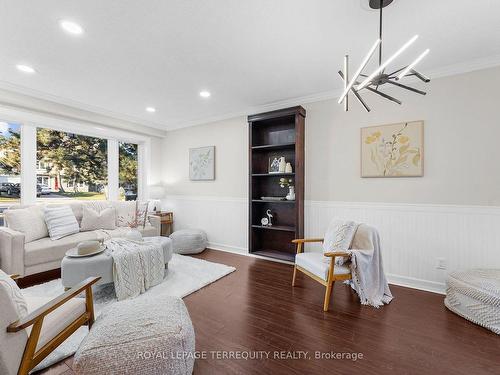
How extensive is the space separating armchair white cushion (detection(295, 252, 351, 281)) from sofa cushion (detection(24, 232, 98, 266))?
301cm

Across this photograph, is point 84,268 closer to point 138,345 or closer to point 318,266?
point 138,345

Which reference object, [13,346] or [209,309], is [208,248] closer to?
[209,309]

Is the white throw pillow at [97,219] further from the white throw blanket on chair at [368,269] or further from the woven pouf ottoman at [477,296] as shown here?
the woven pouf ottoman at [477,296]

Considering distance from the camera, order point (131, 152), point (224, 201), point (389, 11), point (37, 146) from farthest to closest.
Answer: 1. point (131, 152)
2. point (224, 201)
3. point (37, 146)
4. point (389, 11)

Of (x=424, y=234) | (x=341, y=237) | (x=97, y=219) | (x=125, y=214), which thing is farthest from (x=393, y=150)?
(x=97, y=219)

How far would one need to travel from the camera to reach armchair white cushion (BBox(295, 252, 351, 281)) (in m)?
2.40

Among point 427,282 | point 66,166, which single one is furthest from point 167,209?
point 427,282

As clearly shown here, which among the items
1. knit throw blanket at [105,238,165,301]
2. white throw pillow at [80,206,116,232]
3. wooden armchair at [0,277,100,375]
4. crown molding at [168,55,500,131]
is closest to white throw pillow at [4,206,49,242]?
white throw pillow at [80,206,116,232]

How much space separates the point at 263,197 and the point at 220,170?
3.63ft

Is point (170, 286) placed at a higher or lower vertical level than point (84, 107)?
lower

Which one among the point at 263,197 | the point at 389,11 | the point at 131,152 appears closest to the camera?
the point at 389,11

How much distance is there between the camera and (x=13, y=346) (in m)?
1.16

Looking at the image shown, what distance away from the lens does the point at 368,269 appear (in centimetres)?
244

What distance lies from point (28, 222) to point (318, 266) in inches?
146
